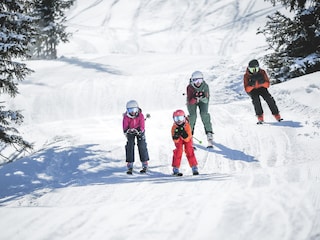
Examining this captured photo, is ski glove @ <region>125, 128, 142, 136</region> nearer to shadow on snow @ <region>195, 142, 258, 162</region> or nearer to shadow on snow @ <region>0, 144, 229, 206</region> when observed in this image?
shadow on snow @ <region>0, 144, 229, 206</region>

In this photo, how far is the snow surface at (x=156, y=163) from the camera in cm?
308

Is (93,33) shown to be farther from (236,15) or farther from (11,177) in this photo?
(11,177)

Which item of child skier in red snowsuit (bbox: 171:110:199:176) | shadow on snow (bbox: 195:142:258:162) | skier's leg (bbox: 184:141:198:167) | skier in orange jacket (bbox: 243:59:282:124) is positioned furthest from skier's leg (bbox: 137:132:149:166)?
skier in orange jacket (bbox: 243:59:282:124)

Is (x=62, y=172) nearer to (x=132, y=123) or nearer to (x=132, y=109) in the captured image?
(x=132, y=123)

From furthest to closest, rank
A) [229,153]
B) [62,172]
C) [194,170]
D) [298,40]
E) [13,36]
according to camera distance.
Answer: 1. [298,40]
2. [13,36]
3. [229,153]
4. [62,172]
5. [194,170]

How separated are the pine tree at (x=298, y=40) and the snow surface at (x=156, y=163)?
5.95 ft

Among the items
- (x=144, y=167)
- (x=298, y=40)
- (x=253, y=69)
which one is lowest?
(x=144, y=167)

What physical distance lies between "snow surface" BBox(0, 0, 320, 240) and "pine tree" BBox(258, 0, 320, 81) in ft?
5.95

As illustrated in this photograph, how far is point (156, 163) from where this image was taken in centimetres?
829

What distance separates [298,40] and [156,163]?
A: 8.46 meters

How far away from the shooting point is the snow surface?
121 inches

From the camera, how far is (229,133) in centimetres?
947

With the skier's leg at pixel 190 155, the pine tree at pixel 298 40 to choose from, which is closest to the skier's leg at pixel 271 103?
the pine tree at pixel 298 40

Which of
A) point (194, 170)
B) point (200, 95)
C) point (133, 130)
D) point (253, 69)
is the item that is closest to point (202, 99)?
point (200, 95)
